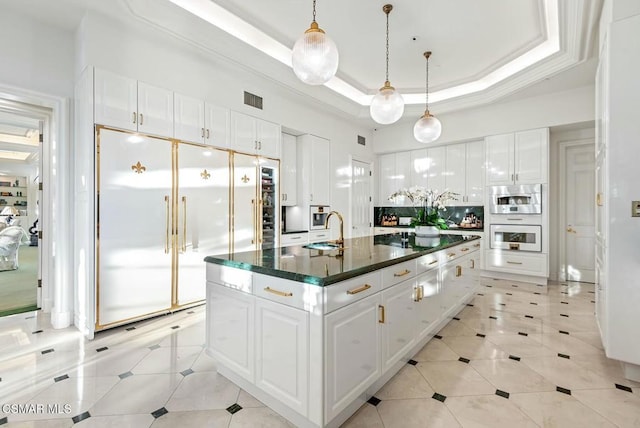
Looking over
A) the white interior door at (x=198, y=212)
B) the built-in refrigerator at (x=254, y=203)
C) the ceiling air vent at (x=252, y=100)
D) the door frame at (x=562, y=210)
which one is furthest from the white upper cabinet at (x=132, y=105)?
the door frame at (x=562, y=210)

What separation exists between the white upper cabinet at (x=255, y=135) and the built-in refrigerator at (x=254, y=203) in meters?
0.11

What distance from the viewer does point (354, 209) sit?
21.8ft

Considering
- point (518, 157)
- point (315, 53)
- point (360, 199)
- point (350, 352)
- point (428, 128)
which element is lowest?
point (350, 352)

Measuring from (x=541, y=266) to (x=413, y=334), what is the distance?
13.0 ft

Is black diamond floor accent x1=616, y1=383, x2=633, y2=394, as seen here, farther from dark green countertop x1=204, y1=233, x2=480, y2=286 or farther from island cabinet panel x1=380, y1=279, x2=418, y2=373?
dark green countertop x1=204, y1=233, x2=480, y2=286

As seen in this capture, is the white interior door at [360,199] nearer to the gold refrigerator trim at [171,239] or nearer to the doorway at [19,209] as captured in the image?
the gold refrigerator trim at [171,239]

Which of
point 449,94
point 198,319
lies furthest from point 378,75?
point 198,319

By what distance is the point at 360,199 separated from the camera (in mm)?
6844

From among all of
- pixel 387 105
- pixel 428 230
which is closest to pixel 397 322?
pixel 428 230

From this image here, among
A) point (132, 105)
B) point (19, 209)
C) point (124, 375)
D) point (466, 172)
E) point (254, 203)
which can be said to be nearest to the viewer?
point (124, 375)

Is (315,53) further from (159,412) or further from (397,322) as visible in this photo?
(159,412)

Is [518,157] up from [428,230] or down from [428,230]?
up

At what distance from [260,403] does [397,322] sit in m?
1.08

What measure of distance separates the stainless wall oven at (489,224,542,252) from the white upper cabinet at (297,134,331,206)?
321 cm
